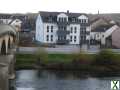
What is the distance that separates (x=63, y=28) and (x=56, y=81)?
52.9 feet

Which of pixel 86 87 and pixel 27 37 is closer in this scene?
pixel 86 87

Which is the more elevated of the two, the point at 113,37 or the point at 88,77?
the point at 113,37

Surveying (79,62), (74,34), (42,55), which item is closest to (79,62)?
(79,62)

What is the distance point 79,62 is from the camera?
2792 cm

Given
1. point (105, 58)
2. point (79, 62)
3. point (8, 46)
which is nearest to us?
point (8, 46)

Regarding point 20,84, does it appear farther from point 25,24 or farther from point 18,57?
point 25,24

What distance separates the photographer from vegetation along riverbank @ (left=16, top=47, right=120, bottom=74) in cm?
2753

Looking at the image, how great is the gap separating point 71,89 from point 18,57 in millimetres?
11243

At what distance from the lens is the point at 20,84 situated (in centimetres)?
2025

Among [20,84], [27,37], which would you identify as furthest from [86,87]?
[27,37]

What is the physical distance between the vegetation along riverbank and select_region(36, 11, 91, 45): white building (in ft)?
26.0

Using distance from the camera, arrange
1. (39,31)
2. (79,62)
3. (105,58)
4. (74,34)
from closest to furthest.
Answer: (105,58) → (79,62) → (74,34) → (39,31)

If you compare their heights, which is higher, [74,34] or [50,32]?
[50,32]

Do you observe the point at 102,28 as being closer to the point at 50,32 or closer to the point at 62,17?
the point at 62,17
